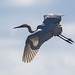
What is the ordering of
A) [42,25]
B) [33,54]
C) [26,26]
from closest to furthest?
1. [33,54]
2. [42,25]
3. [26,26]

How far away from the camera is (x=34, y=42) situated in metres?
30.4

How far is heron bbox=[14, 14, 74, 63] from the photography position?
29797 millimetres

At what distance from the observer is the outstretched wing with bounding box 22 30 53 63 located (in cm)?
2975

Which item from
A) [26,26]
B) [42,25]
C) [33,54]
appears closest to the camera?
[33,54]

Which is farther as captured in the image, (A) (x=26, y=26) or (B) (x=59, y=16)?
(A) (x=26, y=26)

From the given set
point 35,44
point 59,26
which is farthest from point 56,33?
point 35,44

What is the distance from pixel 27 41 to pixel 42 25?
253 centimetres

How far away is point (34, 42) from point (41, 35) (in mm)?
782

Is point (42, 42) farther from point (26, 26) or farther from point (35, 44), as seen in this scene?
point (26, 26)

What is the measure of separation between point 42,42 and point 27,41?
3.96ft

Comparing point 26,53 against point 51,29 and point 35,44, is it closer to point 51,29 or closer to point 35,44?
point 35,44

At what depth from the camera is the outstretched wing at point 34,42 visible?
97.6ft

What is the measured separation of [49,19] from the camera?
33.2m

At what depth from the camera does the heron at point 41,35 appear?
29797 mm
